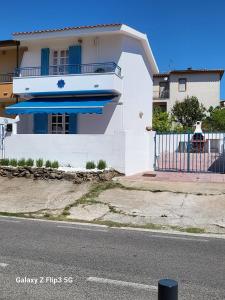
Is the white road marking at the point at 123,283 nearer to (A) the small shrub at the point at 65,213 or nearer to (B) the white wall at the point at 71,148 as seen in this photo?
(A) the small shrub at the point at 65,213

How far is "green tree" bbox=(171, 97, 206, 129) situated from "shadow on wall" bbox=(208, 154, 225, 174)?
31.6 metres

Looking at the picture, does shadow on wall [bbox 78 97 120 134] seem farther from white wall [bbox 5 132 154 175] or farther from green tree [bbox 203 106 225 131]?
green tree [bbox 203 106 225 131]

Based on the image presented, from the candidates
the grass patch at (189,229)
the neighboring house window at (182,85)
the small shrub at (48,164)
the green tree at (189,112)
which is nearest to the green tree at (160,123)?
the green tree at (189,112)

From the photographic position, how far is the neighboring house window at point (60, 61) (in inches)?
939

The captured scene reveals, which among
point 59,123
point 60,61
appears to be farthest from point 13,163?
point 60,61

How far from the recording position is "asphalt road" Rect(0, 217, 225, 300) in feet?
18.6

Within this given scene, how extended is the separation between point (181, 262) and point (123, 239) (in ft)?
6.89

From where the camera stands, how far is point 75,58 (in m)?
23.3

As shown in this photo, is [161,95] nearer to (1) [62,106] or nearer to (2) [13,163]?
(1) [62,106]

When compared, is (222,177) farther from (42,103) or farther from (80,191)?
(42,103)

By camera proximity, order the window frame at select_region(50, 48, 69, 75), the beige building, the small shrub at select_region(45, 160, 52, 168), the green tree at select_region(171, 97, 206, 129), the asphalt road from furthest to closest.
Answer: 1. the beige building
2. the green tree at select_region(171, 97, 206, 129)
3. the window frame at select_region(50, 48, 69, 75)
4. the small shrub at select_region(45, 160, 52, 168)
5. the asphalt road

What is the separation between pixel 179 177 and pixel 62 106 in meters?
7.66

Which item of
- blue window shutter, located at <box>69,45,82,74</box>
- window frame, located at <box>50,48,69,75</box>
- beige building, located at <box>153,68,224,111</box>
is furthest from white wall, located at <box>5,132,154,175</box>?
beige building, located at <box>153,68,224,111</box>

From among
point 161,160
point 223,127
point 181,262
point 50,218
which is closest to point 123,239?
point 181,262
